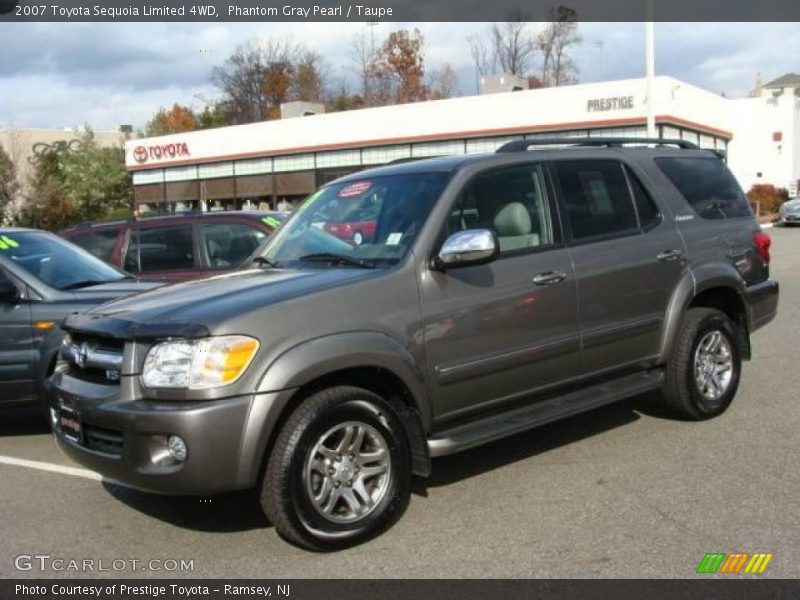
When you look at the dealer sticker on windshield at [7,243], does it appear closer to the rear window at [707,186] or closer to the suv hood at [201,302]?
the suv hood at [201,302]

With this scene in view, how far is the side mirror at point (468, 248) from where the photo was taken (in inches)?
170

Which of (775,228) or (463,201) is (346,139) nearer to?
(775,228)

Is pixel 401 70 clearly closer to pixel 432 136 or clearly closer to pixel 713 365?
pixel 432 136

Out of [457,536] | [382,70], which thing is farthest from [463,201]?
[382,70]

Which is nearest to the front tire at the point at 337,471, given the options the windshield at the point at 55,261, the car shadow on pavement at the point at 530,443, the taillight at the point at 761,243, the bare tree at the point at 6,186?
the car shadow on pavement at the point at 530,443

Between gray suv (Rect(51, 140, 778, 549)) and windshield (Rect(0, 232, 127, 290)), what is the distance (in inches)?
93.8

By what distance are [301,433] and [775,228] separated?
3398cm

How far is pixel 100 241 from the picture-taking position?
9.28 metres

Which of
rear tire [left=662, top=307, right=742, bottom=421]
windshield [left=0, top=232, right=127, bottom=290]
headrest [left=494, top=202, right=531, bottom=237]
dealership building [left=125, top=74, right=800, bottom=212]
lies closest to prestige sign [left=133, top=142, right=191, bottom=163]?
dealership building [left=125, top=74, right=800, bottom=212]

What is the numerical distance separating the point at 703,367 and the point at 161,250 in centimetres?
585

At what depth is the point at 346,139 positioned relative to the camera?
39250mm

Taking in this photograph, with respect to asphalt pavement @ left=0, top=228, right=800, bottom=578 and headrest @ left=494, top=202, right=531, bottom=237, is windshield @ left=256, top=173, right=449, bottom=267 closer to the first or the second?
headrest @ left=494, top=202, right=531, bottom=237

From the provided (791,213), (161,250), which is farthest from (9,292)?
(791,213)
